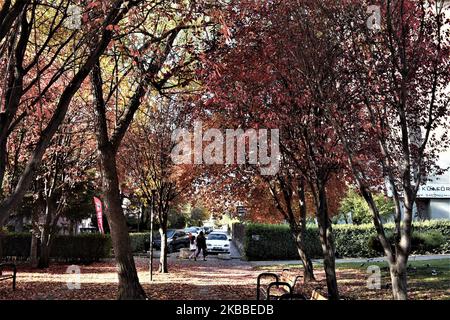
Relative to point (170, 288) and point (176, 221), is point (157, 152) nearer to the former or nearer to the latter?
point (170, 288)

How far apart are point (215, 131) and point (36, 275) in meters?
9.06

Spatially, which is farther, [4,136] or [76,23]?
→ [76,23]

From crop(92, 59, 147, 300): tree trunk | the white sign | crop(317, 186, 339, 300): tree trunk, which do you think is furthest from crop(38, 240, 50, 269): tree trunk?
the white sign

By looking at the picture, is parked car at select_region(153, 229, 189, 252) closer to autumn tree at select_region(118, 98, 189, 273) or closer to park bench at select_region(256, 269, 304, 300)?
autumn tree at select_region(118, 98, 189, 273)

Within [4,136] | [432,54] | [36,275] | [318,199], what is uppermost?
[432,54]

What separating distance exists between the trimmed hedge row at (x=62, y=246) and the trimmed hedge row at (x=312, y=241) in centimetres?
935

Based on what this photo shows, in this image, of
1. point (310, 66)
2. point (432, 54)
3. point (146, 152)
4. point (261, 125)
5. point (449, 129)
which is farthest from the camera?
point (146, 152)

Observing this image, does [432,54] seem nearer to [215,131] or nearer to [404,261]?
[404,261]

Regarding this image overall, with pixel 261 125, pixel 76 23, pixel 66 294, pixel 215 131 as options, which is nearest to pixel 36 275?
pixel 66 294

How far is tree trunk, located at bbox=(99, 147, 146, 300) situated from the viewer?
10.1 meters

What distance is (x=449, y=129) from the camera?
371 inches

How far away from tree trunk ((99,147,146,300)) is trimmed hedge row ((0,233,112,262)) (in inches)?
572

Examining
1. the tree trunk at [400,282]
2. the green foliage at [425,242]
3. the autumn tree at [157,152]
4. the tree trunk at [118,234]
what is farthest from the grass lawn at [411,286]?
the autumn tree at [157,152]

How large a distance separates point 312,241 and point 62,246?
14905 millimetres
